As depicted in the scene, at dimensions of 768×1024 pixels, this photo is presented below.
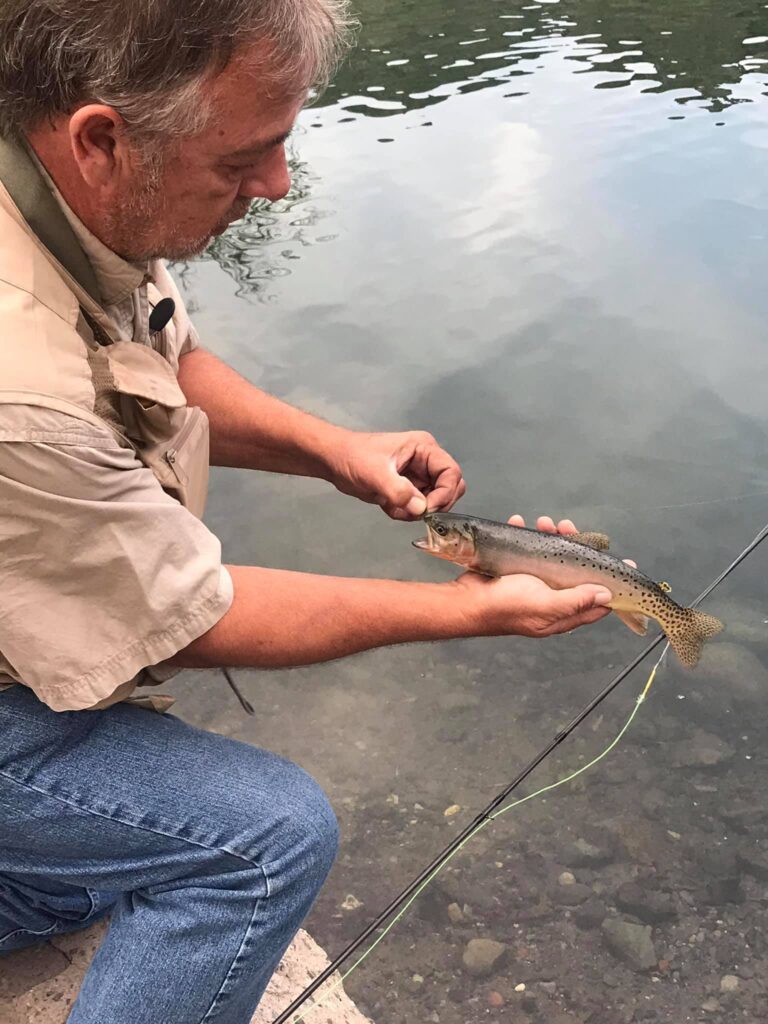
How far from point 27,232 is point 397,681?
4.22 m

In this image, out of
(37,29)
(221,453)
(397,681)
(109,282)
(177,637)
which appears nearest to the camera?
(37,29)

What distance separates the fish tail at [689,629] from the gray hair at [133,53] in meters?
2.62

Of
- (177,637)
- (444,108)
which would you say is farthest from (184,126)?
(444,108)

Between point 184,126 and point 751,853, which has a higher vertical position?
point 184,126

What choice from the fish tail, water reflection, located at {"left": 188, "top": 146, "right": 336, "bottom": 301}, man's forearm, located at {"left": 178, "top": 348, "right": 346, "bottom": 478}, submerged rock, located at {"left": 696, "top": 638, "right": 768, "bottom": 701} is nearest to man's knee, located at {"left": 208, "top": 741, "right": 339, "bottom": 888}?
man's forearm, located at {"left": 178, "top": 348, "right": 346, "bottom": 478}

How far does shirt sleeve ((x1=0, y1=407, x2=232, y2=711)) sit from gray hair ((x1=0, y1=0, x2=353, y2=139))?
708 millimetres

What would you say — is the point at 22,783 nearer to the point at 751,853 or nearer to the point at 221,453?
the point at 221,453

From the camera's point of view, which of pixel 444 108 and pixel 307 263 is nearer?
pixel 307 263

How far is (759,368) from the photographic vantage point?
8.55m

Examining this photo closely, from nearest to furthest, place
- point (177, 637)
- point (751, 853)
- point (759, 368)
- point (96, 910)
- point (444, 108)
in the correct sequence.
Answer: point (177, 637) → point (96, 910) → point (751, 853) → point (759, 368) → point (444, 108)

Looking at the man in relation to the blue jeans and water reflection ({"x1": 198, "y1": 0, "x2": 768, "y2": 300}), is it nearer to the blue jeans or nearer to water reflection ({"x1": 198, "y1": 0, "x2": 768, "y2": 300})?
the blue jeans

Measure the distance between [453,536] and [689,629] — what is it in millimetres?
1053

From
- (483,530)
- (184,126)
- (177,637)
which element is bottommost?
(483,530)

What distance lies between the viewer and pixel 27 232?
7.19ft
